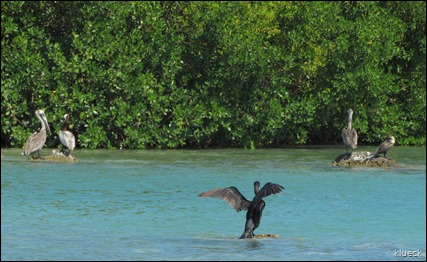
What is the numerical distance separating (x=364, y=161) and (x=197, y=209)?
29.3 feet

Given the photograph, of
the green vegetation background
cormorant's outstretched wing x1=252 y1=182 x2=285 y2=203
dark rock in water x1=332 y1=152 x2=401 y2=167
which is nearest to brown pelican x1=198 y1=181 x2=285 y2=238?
cormorant's outstretched wing x1=252 y1=182 x2=285 y2=203

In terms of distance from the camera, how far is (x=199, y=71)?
3362cm

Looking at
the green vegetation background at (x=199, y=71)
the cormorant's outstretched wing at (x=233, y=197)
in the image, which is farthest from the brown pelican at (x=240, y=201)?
the green vegetation background at (x=199, y=71)

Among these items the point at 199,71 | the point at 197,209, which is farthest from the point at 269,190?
the point at 199,71

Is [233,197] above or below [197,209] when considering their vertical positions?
above

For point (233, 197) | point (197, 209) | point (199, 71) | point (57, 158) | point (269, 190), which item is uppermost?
point (199, 71)

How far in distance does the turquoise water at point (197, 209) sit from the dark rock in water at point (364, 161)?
434 millimetres

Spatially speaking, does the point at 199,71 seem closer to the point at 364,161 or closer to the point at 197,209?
the point at 364,161

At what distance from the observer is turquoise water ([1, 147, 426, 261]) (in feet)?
47.8

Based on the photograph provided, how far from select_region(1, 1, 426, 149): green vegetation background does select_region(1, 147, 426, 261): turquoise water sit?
2.35m

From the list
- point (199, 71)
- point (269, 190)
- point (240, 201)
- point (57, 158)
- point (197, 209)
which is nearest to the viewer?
point (269, 190)

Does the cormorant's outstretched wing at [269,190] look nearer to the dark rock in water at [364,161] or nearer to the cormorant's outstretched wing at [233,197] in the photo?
the cormorant's outstretched wing at [233,197]

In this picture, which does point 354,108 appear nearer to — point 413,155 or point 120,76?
point 413,155

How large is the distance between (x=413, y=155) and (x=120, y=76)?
8419 millimetres
